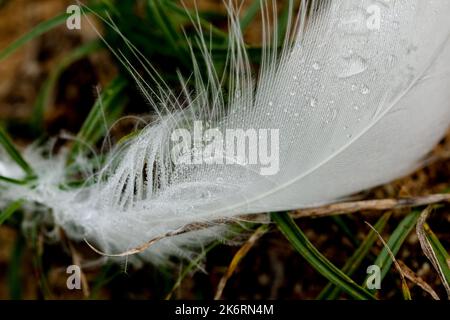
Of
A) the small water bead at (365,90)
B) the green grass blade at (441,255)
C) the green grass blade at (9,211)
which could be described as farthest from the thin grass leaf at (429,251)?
the green grass blade at (9,211)

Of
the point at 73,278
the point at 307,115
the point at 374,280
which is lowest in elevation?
the point at 374,280

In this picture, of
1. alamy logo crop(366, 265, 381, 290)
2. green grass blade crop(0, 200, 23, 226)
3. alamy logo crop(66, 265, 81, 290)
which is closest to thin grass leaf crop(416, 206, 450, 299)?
alamy logo crop(366, 265, 381, 290)

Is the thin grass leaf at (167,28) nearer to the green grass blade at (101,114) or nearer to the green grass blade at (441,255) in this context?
the green grass blade at (101,114)

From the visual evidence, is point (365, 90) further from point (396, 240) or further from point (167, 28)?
point (167, 28)

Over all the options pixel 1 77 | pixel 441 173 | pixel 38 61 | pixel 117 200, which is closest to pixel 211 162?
pixel 117 200

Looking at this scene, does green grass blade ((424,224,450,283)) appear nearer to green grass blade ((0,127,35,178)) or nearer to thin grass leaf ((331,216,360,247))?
thin grass leaf ((331,216,360,247))

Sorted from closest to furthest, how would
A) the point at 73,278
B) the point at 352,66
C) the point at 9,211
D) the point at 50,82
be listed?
the point at 352,66
the point at 9,211
the point at 73,278
the point at 50,82

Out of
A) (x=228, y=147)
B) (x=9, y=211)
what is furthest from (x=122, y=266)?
(x=228, y=147)
